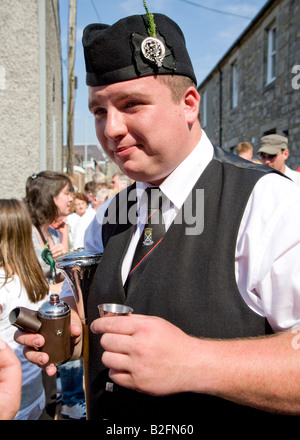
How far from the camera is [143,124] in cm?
126

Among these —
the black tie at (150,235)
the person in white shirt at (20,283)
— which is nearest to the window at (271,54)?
the person in white shirt at (20,283)

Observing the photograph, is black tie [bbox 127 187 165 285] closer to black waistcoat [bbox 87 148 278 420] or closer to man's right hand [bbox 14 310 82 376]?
black waistcoat [bbox 87 148 278 420]

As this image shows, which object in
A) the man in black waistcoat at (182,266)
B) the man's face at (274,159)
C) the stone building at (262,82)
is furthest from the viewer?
the stone building at (262,82)

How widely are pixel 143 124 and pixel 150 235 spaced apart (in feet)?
1.34

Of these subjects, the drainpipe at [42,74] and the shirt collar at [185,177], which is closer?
the shirt collar at [185,177]

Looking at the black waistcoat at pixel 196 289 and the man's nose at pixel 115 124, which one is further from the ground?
the man's nose at pixel 115 124

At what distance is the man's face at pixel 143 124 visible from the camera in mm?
1262

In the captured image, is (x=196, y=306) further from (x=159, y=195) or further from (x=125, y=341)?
(x=159, y=195)

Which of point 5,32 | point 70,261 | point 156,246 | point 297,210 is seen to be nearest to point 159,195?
point 156,246

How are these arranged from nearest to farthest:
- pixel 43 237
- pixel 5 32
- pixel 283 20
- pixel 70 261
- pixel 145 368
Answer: pixel 145 368
pixel 70 261
pixel 43 237
pixel 5 32
pixel 283 20
